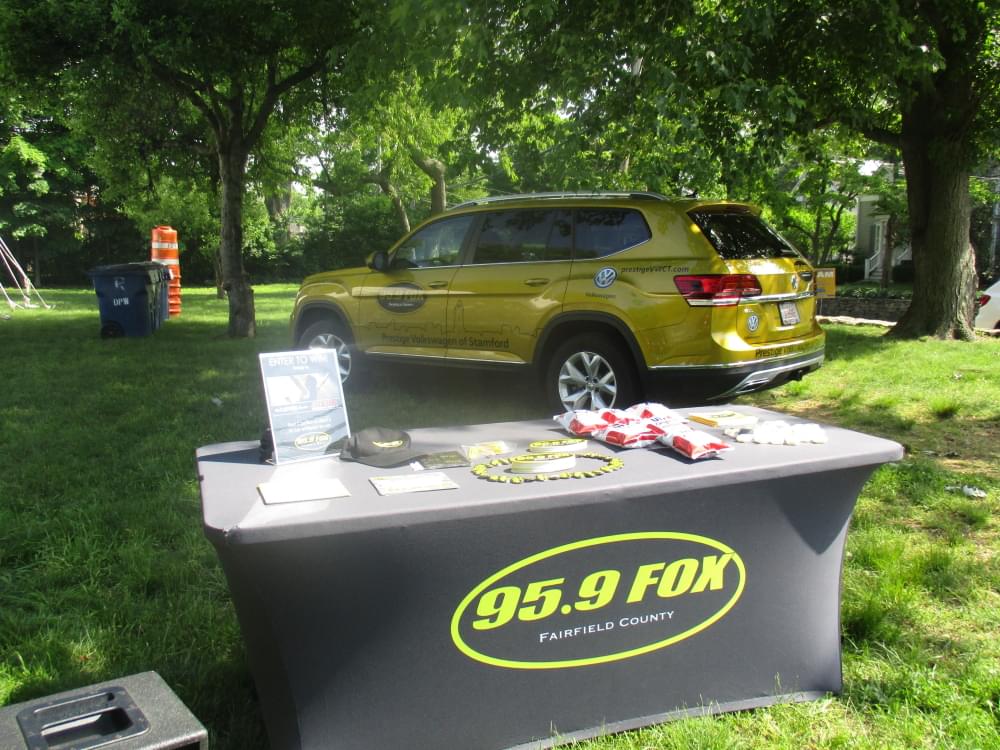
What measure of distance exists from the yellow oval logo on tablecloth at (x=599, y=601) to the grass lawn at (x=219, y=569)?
0.30m

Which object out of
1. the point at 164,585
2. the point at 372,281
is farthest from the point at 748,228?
the point at 164,585

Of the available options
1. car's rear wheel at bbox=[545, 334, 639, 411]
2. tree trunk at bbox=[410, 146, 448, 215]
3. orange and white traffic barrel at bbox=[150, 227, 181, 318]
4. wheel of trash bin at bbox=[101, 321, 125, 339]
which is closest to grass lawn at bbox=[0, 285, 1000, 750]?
car's rear wheel at bbox=[545, 334, 639, 411]

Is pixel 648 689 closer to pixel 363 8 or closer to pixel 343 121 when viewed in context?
pixel 363 8

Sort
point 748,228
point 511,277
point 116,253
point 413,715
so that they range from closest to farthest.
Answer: point 413,715
point 748,228
point 511,277
point 116,253

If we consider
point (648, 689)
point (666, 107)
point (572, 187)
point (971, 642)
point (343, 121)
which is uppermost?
point (343, 121)

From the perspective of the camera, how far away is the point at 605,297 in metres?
6.07

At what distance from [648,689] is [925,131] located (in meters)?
11.1

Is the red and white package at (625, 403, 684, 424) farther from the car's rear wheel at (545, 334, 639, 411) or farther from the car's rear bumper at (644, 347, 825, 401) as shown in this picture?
the car's rear wheel at (545, 334, 639, 411)

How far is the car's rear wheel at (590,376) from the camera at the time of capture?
239 inches

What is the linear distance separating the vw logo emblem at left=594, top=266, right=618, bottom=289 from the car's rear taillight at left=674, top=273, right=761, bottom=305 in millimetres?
515

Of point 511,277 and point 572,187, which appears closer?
point 511,277

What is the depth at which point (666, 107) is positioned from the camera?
6477 mm

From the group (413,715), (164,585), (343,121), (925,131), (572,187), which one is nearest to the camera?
(413,715)

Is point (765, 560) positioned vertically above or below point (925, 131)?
below
